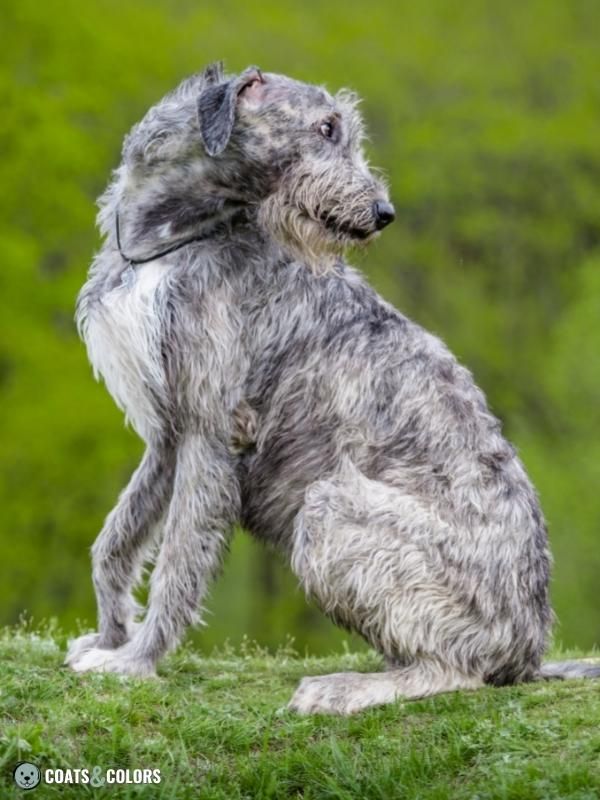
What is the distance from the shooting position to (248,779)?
615 centimetres

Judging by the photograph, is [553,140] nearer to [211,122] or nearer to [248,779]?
[211,122]

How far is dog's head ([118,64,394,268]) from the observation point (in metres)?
7.81

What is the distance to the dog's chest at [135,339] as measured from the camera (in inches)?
298

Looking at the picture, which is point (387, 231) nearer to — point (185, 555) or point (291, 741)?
point (185, 555)

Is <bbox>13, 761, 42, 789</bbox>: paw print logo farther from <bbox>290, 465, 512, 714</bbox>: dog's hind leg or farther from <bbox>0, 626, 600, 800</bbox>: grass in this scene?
<bbox>290, 465, 512, 714</bbox>: dog's hind leg

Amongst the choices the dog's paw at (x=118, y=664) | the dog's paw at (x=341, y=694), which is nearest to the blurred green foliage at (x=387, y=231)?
the dog's paw at (x=118, y=664)

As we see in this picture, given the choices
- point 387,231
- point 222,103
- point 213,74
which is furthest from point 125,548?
point 387,231

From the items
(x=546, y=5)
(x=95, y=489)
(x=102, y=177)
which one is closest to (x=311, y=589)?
(x=95, y=489)

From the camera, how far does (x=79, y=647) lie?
8.09 m

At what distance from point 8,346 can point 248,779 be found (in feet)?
66.5

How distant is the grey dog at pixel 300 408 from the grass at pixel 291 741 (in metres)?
0.32

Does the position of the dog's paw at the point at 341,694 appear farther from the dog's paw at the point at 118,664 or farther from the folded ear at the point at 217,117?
the folded ear at the point at 217,117

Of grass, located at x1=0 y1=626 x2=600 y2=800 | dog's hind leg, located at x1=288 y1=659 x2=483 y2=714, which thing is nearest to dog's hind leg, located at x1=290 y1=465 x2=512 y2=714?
dog's hind leg, located at x1=288 y1=659 x2=483 y2=714

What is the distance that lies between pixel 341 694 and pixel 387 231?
964 inches
